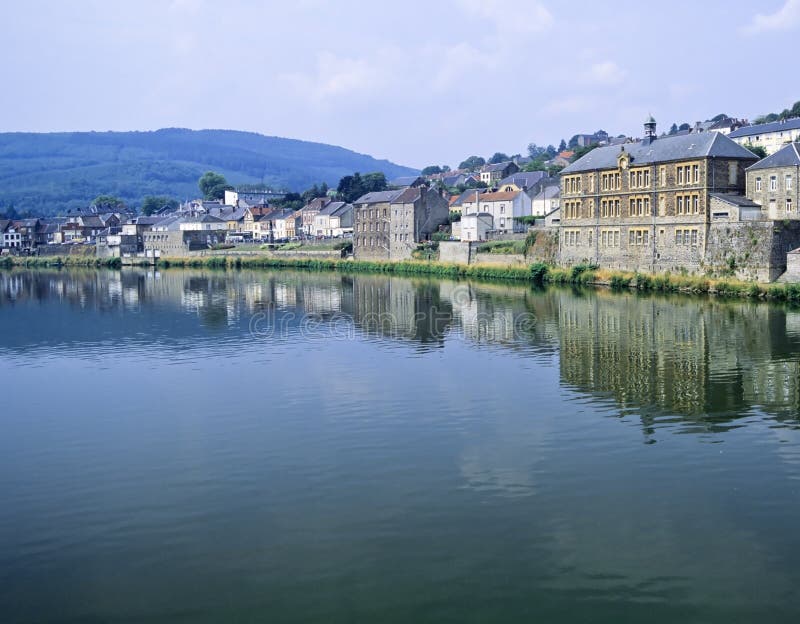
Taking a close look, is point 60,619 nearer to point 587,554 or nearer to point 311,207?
point 587,554

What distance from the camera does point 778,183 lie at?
4750 cm

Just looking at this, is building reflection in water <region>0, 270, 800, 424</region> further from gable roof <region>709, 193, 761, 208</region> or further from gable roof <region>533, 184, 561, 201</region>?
gable roof <region>533, 184, 561, 201</region>

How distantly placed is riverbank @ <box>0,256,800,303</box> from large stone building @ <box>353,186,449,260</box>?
4.22 metres

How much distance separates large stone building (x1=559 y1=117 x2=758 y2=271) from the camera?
164ft

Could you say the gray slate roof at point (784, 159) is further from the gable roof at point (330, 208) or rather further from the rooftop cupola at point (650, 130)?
the gable roof at point (330, 208)

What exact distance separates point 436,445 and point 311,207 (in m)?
107

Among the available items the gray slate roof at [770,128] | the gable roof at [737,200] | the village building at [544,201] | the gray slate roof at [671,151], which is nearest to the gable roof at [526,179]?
the village building at [544,201]

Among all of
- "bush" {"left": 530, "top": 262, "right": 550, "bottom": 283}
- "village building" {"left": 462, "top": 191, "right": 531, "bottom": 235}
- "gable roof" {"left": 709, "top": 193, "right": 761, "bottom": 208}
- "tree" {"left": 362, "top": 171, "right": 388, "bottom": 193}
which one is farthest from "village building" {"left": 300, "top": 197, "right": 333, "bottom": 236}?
"gable roof" {"left": 709, "top": 193, "right": 761, "bottom": 208}

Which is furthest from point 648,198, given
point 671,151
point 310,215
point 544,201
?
point 310,215

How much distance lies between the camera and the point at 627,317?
37344 mm

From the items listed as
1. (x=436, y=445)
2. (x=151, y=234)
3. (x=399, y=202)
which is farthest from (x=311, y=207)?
(x=436, y=445)

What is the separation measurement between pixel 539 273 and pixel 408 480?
47672mm

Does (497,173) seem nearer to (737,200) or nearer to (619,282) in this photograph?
(619,282)

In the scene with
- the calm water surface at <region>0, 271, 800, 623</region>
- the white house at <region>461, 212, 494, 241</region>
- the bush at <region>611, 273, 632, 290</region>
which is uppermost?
the white house at <region>461, 212, 494, 241</region>
